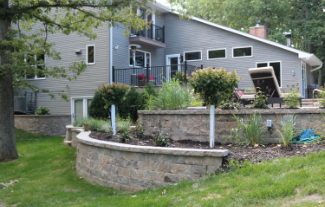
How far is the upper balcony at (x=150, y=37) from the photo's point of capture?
48.0 ft

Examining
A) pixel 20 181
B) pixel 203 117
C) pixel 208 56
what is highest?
pixel 208 56

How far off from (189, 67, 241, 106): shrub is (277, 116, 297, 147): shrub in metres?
1.13

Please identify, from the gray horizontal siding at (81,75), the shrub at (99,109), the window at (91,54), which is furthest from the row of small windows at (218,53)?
the shrub at (99,109)

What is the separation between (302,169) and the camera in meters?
3.66

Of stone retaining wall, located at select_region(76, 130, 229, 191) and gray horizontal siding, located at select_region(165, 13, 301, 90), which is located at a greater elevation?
gray horizontal siding, located at select_region(165, 13, 301, 90)

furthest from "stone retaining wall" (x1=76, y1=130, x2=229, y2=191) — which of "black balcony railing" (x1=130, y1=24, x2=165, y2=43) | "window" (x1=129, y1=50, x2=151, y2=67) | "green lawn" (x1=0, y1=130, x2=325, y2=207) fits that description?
"black balcony railing" (x1=130, y1=24, x2=165, y2=43)

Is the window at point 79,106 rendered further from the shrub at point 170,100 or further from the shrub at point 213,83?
the shrub at point 213,83

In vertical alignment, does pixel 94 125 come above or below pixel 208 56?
below

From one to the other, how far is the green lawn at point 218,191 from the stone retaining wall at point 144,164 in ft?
0.70

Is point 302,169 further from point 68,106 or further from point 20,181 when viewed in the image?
point 68,106

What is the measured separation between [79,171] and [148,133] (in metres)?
1.85

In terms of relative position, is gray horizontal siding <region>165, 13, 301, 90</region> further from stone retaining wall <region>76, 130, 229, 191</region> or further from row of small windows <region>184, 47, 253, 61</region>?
stone retaining wall <region>76, 130, 229, 191</region>

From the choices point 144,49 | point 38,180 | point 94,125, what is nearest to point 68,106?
point 144,49

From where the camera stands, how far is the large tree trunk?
7.97m
